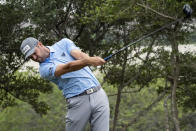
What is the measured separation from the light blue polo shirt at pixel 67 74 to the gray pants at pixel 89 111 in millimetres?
84

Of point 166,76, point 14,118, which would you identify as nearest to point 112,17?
point 166,76

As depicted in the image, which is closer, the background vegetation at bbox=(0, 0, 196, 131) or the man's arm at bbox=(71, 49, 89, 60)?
the man's arm at bbox=(71, 49, 89, 60)

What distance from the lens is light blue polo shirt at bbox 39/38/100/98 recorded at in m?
3.98

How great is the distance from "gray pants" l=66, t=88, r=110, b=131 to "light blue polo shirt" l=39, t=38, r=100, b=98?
8cm

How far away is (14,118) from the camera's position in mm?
19062

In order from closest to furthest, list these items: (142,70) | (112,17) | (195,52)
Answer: (112,17) < (195,52) < (142,70)

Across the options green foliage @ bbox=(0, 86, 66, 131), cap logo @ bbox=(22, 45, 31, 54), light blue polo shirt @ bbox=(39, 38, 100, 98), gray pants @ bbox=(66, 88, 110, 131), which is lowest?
green foliage @ bbox=(0, 86, 66, 131)

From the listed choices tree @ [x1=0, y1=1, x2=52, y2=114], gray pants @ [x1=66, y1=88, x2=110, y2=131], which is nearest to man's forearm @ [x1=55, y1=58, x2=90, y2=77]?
gray pants @ [x1=66, y1=88, x2=110, y2=131]

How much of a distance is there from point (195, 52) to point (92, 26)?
2.17m

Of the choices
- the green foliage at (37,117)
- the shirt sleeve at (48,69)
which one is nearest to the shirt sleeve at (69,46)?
the shirt sleeve at (48,69)

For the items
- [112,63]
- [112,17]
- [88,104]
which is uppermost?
[112,17]

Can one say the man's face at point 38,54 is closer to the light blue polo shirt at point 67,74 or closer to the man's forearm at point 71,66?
the light blue polo shirt at point 67,74

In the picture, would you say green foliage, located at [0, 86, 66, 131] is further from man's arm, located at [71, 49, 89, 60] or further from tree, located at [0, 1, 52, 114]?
man's arm, located at [71, 49, 89, 60]

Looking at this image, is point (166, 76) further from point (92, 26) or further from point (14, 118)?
point (14, 118)
